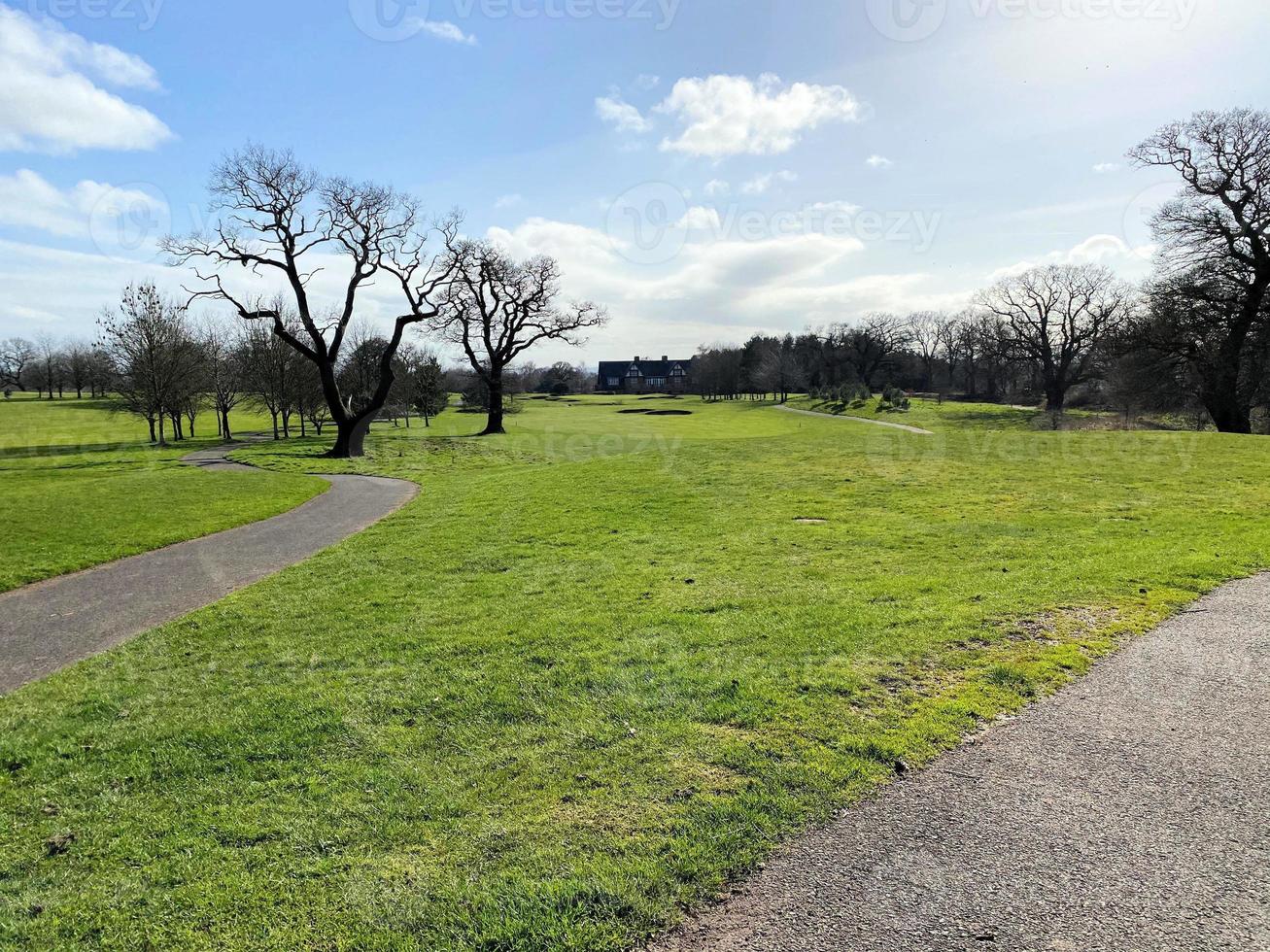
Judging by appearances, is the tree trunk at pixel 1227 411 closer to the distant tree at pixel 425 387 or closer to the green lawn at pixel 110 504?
the green lawn at pixel 110 504

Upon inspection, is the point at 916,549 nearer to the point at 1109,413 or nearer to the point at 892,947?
the point at 892,947

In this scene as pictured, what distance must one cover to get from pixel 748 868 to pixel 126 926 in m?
3.06

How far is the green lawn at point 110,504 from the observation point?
12.1 metres

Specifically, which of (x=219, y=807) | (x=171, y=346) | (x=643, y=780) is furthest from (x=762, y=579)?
(x=171, y=346)

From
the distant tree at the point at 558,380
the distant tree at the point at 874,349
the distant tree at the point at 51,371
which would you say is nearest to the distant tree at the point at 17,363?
the distant tree at the point at 51,371

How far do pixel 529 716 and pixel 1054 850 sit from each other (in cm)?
349

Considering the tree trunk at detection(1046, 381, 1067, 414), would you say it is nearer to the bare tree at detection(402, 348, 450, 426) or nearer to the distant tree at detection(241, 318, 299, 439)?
the bare tree at detection(402, 348, 450, 426)

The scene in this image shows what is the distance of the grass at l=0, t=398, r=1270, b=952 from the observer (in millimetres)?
3236

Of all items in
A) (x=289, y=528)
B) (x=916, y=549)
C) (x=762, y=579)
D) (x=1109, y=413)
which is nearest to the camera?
(x=762, y=579)

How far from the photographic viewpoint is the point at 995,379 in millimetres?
88125

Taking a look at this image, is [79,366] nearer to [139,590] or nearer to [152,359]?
[152,359]

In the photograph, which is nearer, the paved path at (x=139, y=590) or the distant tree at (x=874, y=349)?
the paved path at (x=139, y=590)

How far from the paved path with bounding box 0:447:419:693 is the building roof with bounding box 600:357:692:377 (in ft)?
438

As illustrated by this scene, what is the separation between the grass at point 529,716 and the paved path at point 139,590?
736 millimetres
